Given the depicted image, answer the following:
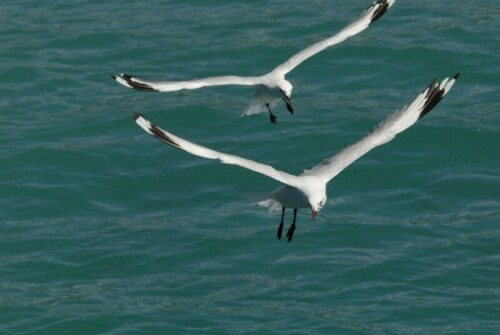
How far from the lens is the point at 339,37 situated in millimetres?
18281

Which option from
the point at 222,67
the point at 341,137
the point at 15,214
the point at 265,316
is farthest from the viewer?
the point at 222,67

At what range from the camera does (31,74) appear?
2438cm

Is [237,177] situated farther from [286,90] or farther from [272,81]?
[286,90]

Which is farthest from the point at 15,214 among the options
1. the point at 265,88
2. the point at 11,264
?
the point at 265,88

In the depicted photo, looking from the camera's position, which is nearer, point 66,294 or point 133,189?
point 66,294

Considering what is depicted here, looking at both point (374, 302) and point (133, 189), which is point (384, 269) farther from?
point (133, 189)

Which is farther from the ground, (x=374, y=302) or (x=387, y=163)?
(x=387, y=163)

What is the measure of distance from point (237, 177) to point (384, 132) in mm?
5098

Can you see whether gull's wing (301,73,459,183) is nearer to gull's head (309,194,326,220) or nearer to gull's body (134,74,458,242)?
gull's body (134,74,458,242)

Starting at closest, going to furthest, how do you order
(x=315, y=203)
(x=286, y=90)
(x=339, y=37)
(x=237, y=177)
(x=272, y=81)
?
(x=315, y=203) → (x=286, y=90) → (x=272, y=81) → (x=339, y=37) → (x=237, y=177)

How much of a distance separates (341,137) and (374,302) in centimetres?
440

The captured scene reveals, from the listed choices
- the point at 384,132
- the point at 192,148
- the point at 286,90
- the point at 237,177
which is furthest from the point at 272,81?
the point at 192,148

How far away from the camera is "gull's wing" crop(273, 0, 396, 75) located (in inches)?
721

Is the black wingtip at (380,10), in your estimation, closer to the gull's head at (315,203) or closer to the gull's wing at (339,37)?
the gull's wing at (339,37)
